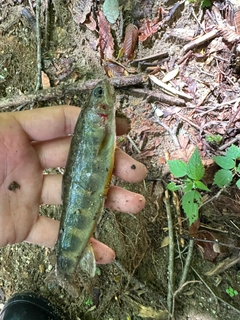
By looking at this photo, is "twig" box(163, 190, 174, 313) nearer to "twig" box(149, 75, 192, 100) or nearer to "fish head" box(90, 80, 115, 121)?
"twig" box(149, 75, 192, 100)

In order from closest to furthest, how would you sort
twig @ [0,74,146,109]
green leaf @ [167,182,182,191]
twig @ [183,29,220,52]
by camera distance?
green leaf @ [167,182,182,191]
twig @ [183,29,220,52]
twig @ [0,74,146,109]

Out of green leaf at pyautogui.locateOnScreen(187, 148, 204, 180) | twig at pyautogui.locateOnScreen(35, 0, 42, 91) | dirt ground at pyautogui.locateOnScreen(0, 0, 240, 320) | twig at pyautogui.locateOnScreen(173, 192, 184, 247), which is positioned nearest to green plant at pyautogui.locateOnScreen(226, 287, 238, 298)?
dirt ground at pyautogui.locateOnScreen(0, 0, 240, 320)

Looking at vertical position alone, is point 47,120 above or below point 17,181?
above

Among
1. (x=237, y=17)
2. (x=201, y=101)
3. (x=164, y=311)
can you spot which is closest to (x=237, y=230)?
(x=164, y=311)

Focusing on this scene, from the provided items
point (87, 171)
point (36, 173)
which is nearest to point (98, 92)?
point (87, 171)

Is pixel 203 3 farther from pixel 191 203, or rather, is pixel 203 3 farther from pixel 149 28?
pixel 191 203
